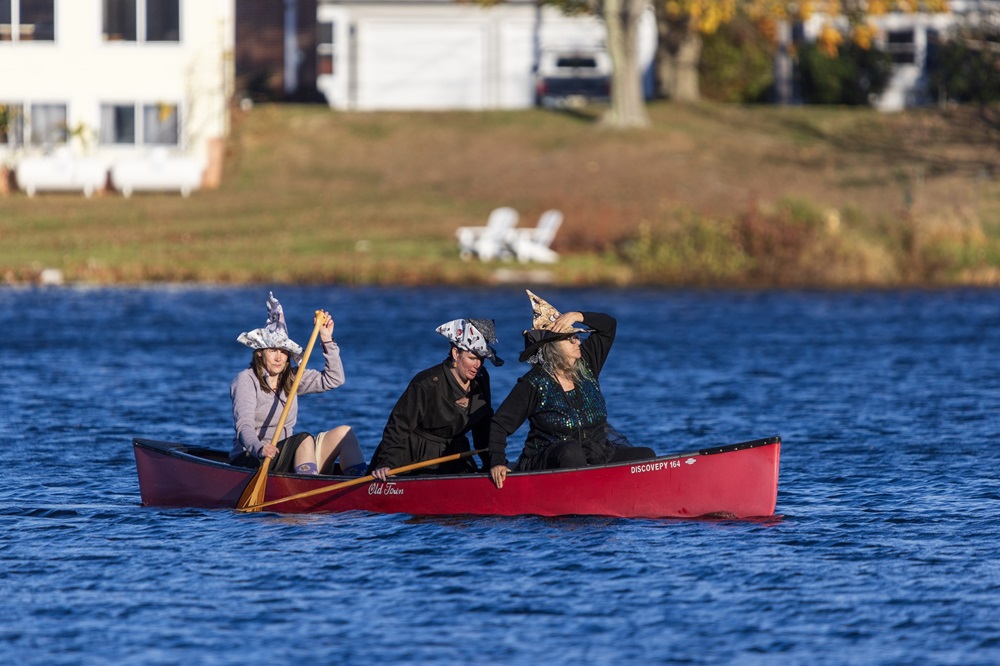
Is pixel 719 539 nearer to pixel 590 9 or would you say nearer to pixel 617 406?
pixel 617 406

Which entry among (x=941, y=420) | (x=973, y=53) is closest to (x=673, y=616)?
(x=941, y=420)

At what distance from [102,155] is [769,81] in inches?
847

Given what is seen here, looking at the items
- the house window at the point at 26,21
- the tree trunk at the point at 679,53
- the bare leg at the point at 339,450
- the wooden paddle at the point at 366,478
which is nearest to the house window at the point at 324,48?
the tree trunk at the point at 679,53

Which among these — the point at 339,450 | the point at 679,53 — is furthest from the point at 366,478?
the point at 679,53

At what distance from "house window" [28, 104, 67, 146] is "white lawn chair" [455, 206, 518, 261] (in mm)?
13903

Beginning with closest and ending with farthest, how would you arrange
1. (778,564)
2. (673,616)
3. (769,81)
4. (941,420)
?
(673,616), (778,564), (941,420), (769,81)

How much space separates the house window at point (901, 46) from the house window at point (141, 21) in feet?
73.7

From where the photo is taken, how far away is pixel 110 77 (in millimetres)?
46875

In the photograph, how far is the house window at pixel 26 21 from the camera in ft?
155

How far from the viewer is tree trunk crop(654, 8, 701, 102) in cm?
5400

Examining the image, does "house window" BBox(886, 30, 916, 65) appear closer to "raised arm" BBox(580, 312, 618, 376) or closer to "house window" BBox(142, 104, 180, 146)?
"house window" BBox(142, 104, 180, 146)

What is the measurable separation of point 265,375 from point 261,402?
297mm

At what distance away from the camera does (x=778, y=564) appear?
1296cm

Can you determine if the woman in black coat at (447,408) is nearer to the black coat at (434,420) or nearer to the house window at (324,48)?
the black coat at (434,420)
